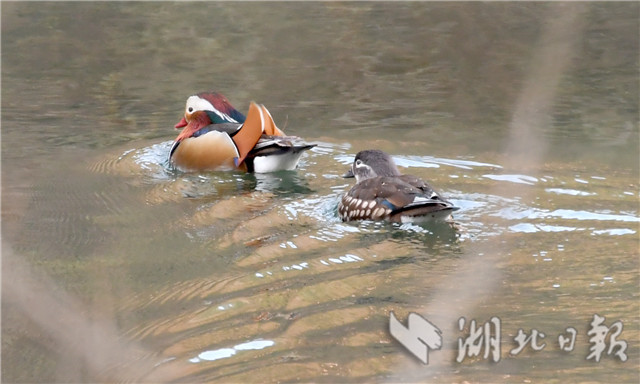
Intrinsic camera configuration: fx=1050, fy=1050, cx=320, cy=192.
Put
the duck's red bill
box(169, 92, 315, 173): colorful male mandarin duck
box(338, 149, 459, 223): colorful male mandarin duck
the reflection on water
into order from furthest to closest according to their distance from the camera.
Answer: the duck's red bill → box(169, 92, 315, 173): colorful male mandarin duck → box(338, 149, 459, 223): colorful male mandarin duck → the reflection on water

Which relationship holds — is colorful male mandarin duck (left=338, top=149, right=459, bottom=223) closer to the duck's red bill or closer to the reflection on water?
the reflection on water

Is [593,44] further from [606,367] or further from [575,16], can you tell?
[606,367]

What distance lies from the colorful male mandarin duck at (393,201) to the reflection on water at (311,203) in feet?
0.27

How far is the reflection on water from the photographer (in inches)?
194

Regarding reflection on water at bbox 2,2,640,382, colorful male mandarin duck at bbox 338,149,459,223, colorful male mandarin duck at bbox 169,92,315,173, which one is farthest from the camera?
colorful male mandarin duck at bbox 169,92,315,173

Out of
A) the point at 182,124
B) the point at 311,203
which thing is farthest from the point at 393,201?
the point at 182,124

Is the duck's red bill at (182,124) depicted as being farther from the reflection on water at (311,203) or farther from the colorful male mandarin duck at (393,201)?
the colorful male mandarin duck at (393,201)

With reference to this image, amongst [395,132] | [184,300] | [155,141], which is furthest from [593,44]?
[184,300]

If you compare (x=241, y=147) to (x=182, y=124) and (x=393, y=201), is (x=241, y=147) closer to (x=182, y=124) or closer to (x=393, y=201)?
(x=182, y=124)

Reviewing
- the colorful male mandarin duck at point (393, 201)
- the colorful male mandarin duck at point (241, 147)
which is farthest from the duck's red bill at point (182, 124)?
the colorful male mandarin duck at point (393, 201)

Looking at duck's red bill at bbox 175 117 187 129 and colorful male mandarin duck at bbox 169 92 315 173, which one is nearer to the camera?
colorful male mandarin duck at bbox 169 92 315 173

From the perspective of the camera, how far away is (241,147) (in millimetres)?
8602

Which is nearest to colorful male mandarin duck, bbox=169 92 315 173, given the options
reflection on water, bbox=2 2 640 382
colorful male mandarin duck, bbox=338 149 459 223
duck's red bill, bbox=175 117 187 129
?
reflection on water, bbox=2 2 640 382

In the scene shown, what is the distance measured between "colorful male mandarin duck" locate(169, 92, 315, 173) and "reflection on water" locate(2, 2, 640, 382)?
0.10 meters
